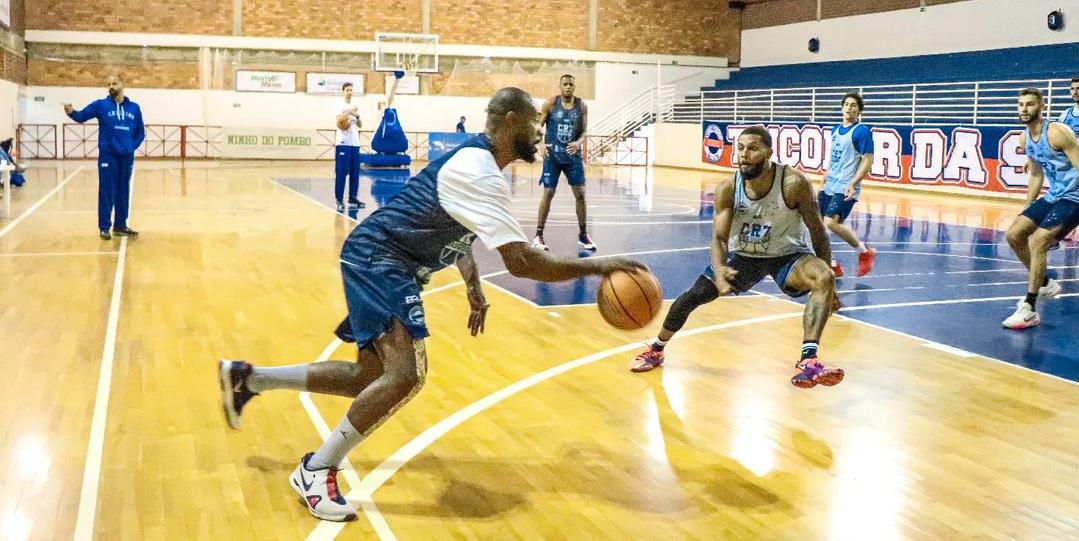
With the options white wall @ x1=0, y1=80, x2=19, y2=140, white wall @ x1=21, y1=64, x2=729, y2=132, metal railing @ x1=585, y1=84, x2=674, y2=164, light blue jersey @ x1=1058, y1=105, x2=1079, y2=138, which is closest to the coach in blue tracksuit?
light blue jersey @ x1=1058, y1=105, x2=1079, y2=138

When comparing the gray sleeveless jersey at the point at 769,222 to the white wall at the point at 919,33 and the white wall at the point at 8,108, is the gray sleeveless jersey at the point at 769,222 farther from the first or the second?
the white wall at the point at 8,108

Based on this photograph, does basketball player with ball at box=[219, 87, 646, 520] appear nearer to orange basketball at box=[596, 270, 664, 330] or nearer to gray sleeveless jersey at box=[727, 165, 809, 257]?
orange basketball at box=[596, 270, 664, 330]

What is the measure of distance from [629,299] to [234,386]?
1.69 m

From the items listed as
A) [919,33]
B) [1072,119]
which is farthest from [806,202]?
[919,33]

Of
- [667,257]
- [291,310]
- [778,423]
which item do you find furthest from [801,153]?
[778,423]

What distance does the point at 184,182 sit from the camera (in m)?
21.7

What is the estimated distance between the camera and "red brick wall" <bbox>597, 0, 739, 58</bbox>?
1409 inches

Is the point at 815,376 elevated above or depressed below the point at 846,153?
below

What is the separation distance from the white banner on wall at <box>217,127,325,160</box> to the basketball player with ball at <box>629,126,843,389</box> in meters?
28.1

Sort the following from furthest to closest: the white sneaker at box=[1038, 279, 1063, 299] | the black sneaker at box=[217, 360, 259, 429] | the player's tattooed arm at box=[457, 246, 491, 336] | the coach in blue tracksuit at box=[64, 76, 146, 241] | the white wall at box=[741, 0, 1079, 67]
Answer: the white wall at box=[741, 0, 1079, 67] → the coach in blue tracksuit at box=[64, 76, 146, 241] → the white sneaker at box=[1038, 279, 1063, 299] → the player's tattooed arm at box=[457, 246, 491, 336] → the black sneaker at box=[217, 360, 259, 429]

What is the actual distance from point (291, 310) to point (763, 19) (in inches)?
1214

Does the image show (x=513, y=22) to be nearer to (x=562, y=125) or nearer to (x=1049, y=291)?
(x=562, y=125)

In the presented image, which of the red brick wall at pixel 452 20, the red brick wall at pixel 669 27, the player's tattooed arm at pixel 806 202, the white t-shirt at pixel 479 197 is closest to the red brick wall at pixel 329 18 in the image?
the red brick wall at pixel 452 20

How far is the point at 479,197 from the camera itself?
3838mm
